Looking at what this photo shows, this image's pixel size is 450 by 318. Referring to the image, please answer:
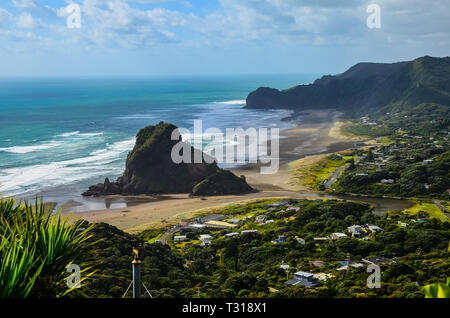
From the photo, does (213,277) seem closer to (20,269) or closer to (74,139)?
(20,269)

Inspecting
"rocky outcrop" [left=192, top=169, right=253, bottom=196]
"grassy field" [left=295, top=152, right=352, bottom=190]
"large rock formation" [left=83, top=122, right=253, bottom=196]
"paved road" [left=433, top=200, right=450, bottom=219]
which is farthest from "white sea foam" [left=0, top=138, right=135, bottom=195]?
"paved road" [left=433, top=200, right=450, bottom=219]

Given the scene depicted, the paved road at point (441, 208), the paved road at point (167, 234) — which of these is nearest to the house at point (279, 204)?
the paved road at point (167, 234)

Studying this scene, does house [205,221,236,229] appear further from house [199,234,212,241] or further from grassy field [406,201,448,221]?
grassy field [406,201,448,221]

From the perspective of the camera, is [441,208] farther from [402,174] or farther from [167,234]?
[167,234]

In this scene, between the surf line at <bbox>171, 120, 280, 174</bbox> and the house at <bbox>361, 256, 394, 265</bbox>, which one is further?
the surf line at <bbox>171, 120, 280, 174</bbox>

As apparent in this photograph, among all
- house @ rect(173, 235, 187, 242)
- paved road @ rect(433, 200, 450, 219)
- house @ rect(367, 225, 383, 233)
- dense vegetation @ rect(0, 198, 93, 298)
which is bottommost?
house @ rect(173, 235, 187, 242)

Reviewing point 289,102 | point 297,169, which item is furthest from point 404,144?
point 289,102

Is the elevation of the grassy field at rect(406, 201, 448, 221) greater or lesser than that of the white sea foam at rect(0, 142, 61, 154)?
lesser
